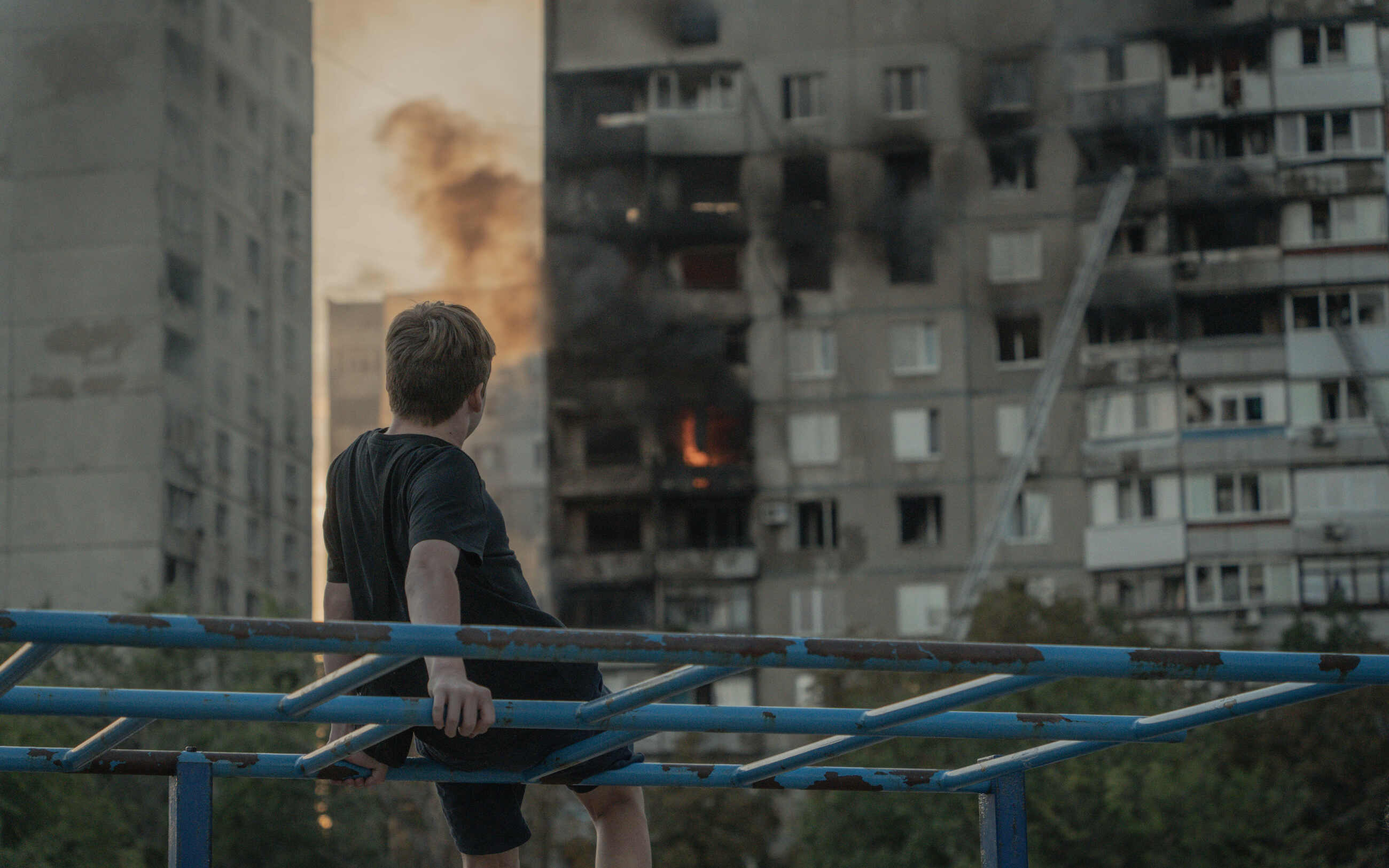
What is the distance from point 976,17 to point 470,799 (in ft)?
185

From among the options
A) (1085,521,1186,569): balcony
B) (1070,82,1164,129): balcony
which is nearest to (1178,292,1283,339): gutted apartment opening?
(1085,521,1186,569): balcony

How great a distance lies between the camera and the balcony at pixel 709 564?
179 ft

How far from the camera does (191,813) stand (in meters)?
3.66

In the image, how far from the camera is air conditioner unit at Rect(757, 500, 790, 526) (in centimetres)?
5494

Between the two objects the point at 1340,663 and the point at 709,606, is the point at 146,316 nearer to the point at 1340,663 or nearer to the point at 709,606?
the point at 709,606

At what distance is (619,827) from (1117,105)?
179ft

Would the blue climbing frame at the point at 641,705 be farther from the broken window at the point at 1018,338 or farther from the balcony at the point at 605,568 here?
the broken window at the point at 1018,338

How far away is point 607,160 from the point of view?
57906 millimetres

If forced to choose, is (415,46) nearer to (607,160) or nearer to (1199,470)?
(607,160)

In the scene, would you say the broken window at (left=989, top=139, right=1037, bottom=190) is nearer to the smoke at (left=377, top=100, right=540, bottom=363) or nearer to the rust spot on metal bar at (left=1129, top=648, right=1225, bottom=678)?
the smoke at (left=377, top=100, right=540, bottom=363)

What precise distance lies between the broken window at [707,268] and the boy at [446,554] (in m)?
53.3

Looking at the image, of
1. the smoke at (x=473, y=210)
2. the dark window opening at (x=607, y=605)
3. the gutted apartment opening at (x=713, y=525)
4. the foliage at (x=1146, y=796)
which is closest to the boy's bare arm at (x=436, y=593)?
the foliage at (x=1146, y=796)

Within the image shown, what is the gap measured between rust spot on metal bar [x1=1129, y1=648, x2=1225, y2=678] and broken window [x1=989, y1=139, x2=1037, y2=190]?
54299 mm

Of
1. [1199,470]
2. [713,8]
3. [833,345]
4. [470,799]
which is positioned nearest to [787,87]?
[713,8]
